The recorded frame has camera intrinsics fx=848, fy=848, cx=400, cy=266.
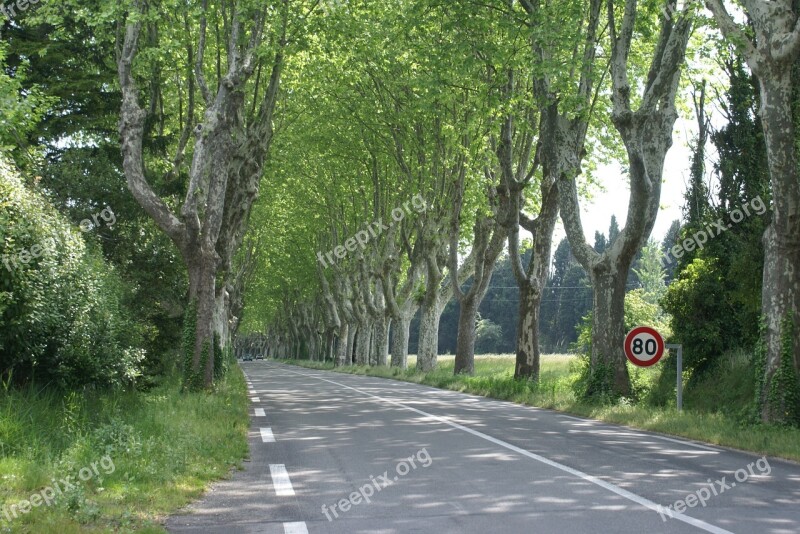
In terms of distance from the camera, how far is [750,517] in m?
Answer: 6.70

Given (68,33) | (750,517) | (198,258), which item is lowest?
(750,517)

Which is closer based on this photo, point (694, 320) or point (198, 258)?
point (198, 258)

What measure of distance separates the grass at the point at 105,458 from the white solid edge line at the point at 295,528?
0.92 meters

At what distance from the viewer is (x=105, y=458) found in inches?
334

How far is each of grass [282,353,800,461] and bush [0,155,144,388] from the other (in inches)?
363

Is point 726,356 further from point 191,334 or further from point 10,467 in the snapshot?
point 10,467

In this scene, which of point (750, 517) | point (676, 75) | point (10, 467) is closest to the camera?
point (750, 517)

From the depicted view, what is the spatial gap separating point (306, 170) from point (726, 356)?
25.6 metres

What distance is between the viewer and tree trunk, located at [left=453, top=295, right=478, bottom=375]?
3117 cm

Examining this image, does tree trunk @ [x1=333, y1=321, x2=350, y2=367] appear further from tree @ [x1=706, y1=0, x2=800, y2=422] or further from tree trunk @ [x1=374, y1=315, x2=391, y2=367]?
tree @ [x1=706, y1=0, x2=800, y2=422]

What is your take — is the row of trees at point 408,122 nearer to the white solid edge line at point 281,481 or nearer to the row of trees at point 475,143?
the row of trees at point 475,143

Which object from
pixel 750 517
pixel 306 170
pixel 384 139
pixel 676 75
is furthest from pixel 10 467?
pixel 306 170

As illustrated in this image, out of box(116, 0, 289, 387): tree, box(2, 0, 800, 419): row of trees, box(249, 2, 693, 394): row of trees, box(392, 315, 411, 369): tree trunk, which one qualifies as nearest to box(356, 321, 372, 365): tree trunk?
box(249, 2, 693, 394): row of trees

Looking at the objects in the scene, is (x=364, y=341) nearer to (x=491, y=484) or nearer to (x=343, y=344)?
(x=343, y=344)
